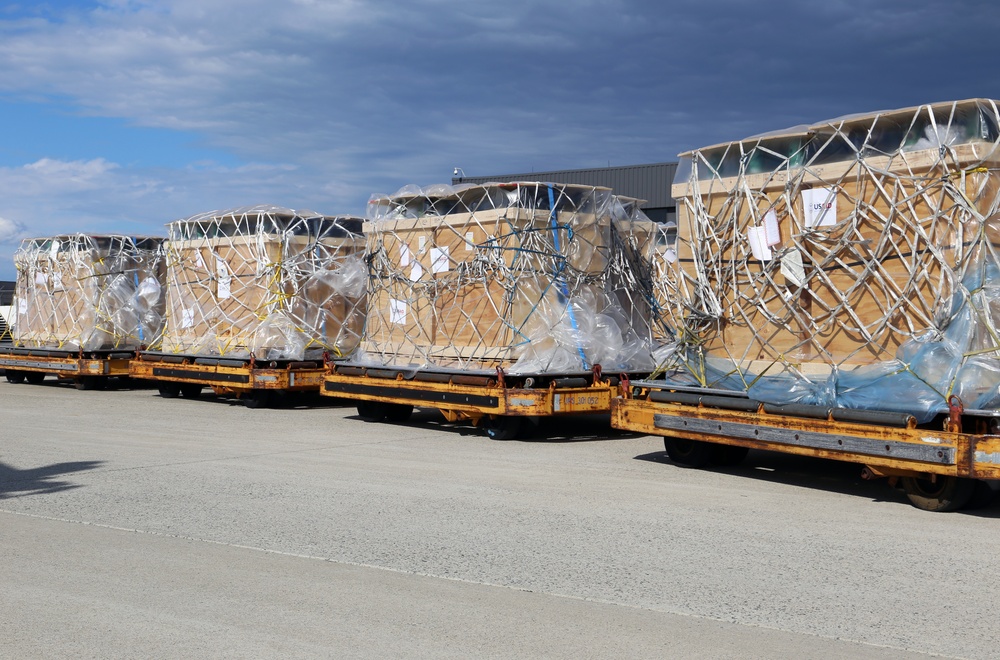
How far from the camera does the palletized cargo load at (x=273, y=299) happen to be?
18047 mm

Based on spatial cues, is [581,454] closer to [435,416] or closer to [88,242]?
[435,416]

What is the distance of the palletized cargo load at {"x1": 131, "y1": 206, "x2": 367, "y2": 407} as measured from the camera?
1805 cm

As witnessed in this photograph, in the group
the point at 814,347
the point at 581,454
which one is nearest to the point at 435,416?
the point at 581,454

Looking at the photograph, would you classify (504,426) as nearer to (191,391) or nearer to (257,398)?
(257,398)

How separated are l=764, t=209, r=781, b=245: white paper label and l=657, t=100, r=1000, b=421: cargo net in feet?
0.05

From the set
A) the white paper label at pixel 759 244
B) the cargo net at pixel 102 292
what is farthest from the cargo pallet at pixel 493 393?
the cargo net at pixel 102 292

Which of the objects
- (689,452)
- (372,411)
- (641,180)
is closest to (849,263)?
(689,452)

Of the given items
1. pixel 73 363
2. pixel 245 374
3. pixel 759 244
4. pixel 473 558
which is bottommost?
pixel 473 558

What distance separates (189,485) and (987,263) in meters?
7.50

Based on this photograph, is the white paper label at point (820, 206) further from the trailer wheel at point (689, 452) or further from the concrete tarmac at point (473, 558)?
the trailer wheel at point (689, 452)

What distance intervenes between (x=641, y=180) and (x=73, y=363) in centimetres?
2023

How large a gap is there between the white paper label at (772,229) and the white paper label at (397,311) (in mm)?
6449

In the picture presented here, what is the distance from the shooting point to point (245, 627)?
5.46 meters

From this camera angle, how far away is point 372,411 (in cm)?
1627
